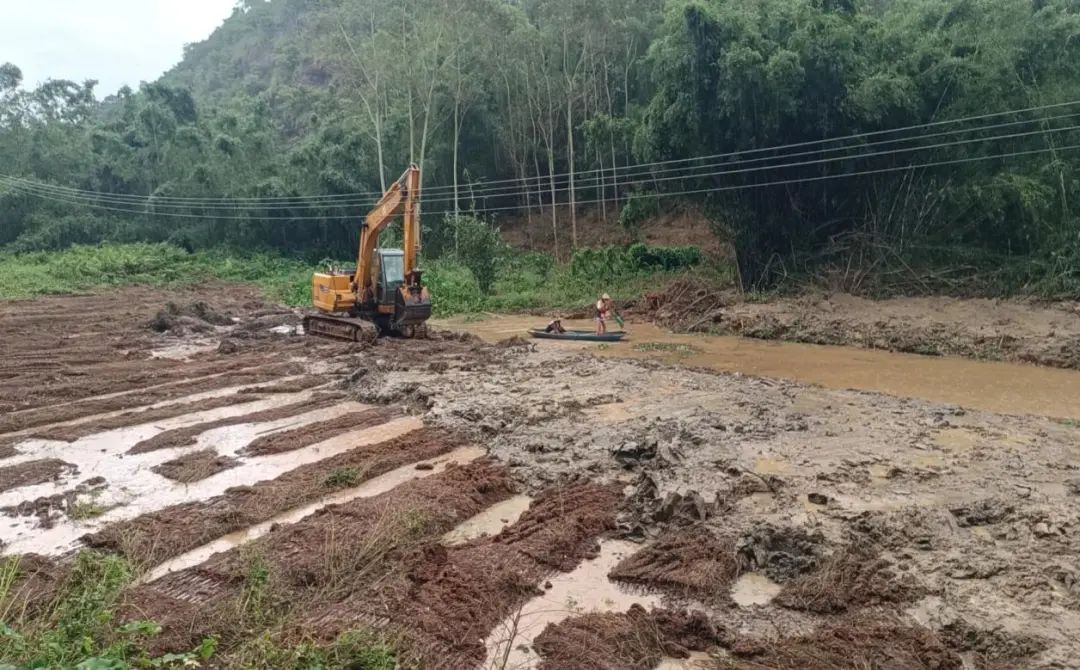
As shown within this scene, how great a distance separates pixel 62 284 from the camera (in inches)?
1110

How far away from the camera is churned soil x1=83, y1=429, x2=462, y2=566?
19.4 ft

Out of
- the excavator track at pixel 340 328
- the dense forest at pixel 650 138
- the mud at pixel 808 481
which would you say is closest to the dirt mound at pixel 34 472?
the mud at pixel 808 481

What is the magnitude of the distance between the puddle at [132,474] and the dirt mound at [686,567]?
436 centimetres

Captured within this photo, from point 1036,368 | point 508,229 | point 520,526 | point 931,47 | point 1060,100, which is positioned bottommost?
point 1036,368

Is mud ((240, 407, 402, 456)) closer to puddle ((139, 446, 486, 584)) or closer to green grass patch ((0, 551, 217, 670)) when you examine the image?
puddle ((139, 446, 486, 584))

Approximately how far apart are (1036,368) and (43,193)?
150ft

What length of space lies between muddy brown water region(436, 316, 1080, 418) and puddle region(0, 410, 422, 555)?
7.56 m

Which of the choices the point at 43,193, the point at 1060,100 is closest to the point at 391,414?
the point at 1060,100

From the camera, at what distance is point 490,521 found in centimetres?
672

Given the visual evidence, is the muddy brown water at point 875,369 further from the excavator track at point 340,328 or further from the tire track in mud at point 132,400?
the tire track in mud at point 132,400

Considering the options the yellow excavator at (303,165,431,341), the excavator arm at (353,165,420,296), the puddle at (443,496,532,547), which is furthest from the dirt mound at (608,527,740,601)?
the yellow excavator at (303,165,431,341)

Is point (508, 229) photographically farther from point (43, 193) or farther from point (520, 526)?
point (520, 526)

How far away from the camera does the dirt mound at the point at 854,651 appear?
4.23m

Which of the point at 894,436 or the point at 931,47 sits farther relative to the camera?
the point at 931,47
